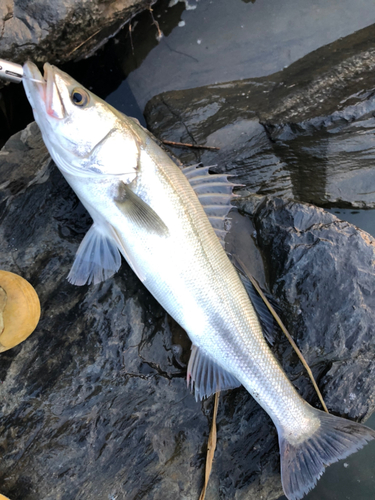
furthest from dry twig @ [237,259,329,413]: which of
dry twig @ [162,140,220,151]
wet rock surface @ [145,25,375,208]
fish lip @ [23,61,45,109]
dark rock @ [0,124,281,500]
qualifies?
fish lip @ [23,61,45,109]

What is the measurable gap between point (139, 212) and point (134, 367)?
4.14 feet

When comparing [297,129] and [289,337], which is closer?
[289,337]

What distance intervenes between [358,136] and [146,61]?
7.59 ft

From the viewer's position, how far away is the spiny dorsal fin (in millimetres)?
2762

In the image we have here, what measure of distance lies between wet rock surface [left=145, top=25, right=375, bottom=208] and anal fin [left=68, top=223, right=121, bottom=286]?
1.22m

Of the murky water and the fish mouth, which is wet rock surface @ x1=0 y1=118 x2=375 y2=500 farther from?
the murky water

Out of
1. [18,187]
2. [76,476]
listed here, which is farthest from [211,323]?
[18,187]

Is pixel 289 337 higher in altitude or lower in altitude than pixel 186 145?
lower

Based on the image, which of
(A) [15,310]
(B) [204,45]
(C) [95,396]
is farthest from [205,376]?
(B) [204,45]

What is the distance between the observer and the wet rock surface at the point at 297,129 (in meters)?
3.31

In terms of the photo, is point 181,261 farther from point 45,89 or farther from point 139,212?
point 45,89

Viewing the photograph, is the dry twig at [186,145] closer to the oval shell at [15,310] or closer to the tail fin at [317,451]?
the oval shell at [15,310]

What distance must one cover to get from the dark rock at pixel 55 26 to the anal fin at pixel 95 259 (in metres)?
1.97

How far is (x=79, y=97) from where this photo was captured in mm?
2369
